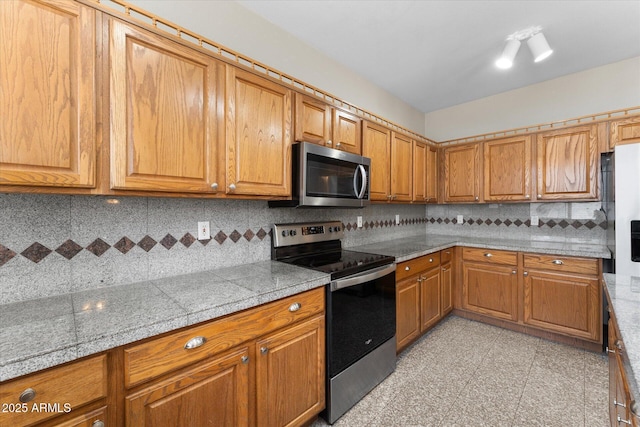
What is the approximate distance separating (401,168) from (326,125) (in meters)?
1.19

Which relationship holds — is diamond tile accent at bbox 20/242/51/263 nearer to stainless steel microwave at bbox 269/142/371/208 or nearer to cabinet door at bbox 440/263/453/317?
stainless steel microwave at bbox 269/142/371/208

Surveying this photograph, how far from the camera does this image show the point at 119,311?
104 centimetres

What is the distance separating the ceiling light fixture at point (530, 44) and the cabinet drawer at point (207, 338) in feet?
8.40

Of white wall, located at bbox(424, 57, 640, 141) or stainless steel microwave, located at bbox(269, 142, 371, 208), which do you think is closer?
stainless steel microwave, located at bbox(269, 142, 371, 208)

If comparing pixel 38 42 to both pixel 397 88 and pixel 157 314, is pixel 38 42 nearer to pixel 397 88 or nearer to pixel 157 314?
pixel 157 314

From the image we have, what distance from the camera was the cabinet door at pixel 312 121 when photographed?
1.85m

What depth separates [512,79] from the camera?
3031 millimetres

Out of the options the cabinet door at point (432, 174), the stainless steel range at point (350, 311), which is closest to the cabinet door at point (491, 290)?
the cabinet door at point (432, 174)

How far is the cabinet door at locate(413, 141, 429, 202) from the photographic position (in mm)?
3102

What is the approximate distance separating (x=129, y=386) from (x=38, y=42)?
1.25 meters

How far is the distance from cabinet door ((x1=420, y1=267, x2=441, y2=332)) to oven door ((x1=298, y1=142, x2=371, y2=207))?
1.03 metres

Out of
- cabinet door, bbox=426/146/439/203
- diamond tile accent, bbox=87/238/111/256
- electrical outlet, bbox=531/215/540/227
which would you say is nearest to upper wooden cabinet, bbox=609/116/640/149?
electrical outlet, bbox=531/215/540/227

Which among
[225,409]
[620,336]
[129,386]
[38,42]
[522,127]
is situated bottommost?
[225,409]

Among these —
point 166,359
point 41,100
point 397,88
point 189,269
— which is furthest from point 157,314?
point 397,88
